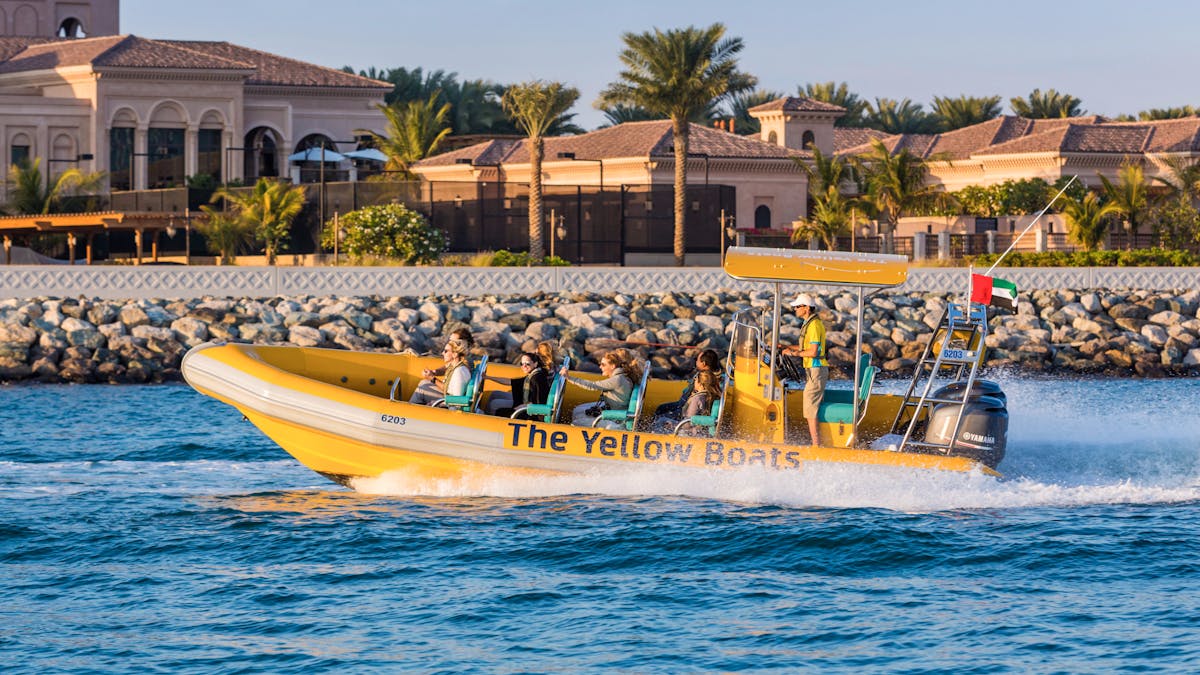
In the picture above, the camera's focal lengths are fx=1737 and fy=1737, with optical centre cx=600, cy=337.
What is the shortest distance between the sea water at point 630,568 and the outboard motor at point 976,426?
0.87ft

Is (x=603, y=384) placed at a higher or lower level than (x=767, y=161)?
lower

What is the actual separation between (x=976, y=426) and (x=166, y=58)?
48101 mm

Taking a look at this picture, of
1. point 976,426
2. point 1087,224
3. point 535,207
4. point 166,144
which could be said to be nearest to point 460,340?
point 976,426

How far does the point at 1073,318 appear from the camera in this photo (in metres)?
35.8

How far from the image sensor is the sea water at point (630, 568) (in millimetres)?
11477

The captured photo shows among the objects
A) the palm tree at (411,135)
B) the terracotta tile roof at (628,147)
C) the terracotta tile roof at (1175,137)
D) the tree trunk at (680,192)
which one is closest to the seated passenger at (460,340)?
the tree trunk at (680,192)

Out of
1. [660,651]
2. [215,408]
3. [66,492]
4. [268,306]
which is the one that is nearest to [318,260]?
[268,306]

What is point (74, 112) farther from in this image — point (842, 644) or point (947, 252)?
point (842, 644)

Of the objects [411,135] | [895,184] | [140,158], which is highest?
[411,135]

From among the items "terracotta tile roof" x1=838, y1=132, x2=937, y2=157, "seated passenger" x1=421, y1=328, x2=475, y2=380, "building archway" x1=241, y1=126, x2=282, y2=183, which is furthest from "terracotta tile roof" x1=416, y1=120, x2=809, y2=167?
"seated passenger" x1=421, y1=328, x2=475, y2=380

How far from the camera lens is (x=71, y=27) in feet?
264

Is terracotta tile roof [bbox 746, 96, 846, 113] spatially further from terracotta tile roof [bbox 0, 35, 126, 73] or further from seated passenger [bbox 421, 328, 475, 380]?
seated passenger [bbox 421, 328, 475, 380]

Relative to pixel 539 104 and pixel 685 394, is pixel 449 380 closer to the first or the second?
pixel 685 394

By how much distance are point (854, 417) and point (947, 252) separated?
3064 centimetres
